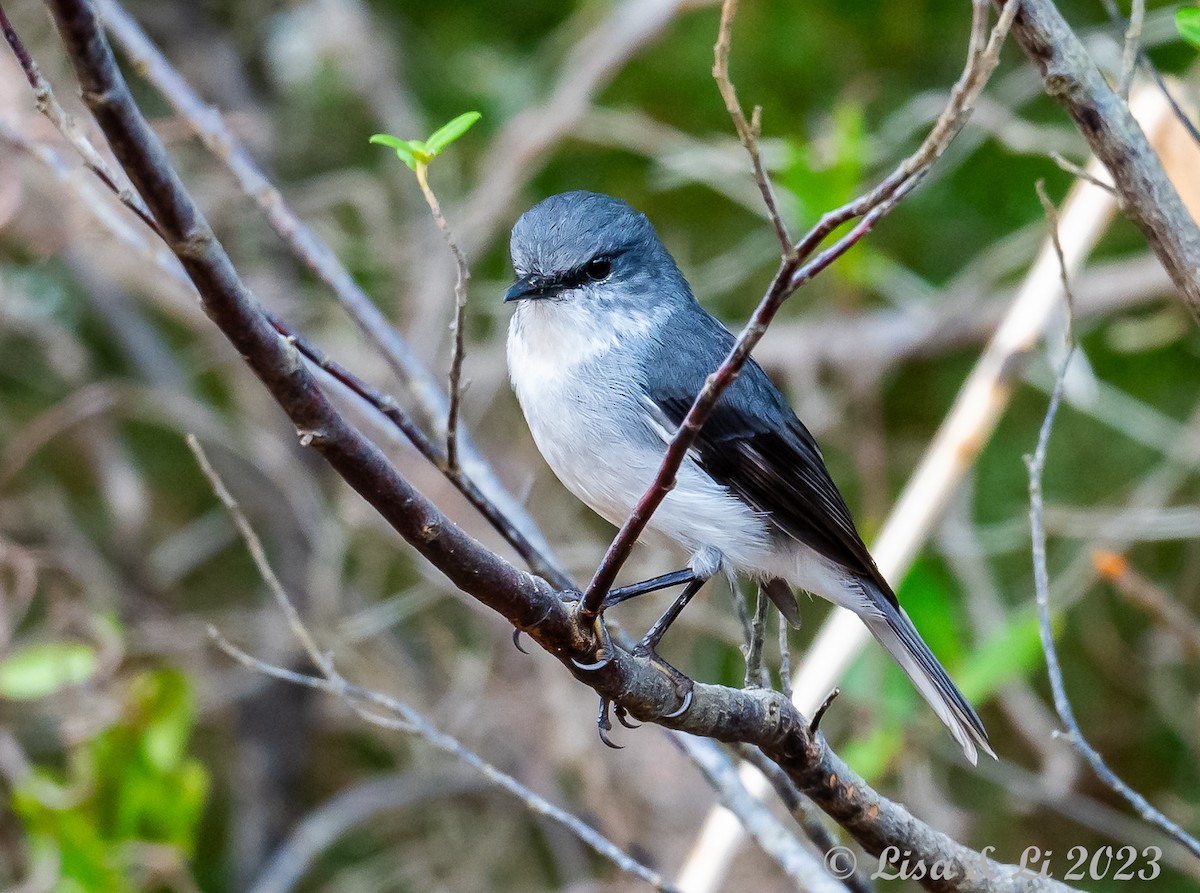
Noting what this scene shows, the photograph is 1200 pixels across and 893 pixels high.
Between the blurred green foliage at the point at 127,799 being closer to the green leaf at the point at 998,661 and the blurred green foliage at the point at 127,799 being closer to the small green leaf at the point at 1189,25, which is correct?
the green leaf at the point at 998,661

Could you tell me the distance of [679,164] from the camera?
390cm

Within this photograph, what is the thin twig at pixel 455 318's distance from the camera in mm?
1566

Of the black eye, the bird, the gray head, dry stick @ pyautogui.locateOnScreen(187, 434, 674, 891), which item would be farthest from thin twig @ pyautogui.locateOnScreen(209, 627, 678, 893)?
the black eye

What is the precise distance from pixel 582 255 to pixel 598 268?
67mm

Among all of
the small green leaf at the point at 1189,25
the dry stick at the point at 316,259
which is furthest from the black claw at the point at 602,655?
the small green leaf at the point at 1189,25

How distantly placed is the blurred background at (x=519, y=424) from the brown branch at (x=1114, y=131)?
71.1 inches

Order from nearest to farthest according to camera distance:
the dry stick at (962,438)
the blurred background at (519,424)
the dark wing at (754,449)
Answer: the dark wing at (754,449) < the dry stick at (962,438) < the blurred background at (519,424)

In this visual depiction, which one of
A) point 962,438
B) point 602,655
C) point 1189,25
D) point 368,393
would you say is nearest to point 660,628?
point 602,655

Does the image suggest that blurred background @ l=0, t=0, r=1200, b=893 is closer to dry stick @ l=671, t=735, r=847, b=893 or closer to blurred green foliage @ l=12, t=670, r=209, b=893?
blurred green foliage @ l=12, t=670, r=209, b=893

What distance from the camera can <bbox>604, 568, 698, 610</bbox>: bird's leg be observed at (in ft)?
6.66

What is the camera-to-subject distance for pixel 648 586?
2.13 m

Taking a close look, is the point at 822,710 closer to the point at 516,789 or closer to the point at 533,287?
the point at 516,789

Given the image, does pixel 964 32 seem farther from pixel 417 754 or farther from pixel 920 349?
pixel 417 754

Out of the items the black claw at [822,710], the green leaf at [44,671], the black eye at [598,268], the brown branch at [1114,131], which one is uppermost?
the brown branch at [1114,131]
